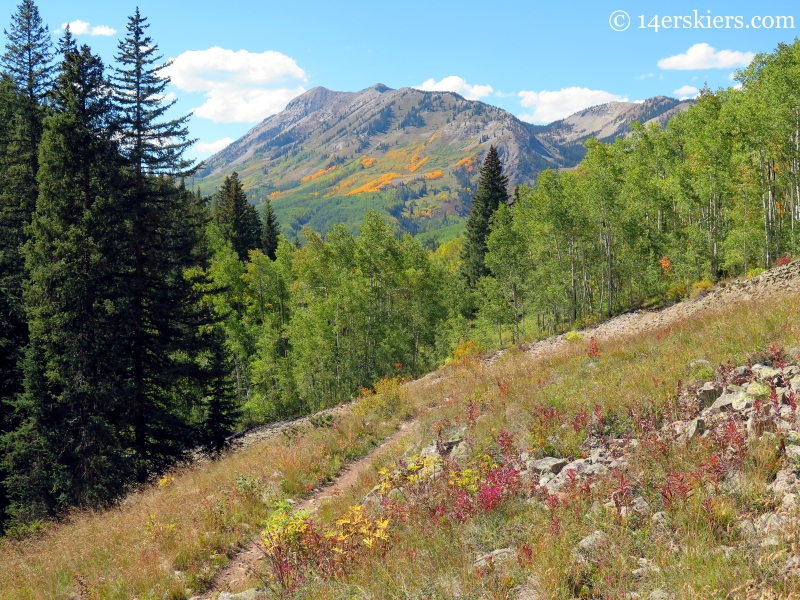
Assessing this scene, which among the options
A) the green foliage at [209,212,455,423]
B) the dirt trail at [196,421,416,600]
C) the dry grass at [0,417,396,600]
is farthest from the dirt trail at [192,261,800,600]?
the green foliage at [209,212,455,423]

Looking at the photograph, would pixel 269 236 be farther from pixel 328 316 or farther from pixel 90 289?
pixel 90 289

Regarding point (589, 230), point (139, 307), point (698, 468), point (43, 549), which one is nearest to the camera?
point (698, 468)

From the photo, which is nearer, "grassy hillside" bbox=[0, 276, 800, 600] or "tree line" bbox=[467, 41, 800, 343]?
"grassy hillside" bbox=[0, 276, 800, 600]

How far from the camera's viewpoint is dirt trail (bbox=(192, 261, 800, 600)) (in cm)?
848

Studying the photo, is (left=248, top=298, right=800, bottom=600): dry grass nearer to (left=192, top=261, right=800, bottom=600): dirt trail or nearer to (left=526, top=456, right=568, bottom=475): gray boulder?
(left=526, top=456, right=568, bottom=475): gray boulder

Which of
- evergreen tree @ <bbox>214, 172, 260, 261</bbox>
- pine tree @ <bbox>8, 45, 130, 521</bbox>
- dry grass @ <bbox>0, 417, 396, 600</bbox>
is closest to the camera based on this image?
dry grass @ <bbox>0, 417, 396, 600</bbox>

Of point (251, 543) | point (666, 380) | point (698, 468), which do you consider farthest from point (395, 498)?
point (666, 380)

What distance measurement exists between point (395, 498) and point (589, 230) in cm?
3537

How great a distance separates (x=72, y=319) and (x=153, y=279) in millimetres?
3493

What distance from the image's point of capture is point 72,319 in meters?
17.4

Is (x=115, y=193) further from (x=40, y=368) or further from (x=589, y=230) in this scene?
(x=589, y=230)

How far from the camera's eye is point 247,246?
61781mm

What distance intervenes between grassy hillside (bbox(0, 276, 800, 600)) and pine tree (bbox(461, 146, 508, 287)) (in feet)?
152

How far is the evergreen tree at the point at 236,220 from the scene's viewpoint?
60.1 metres
